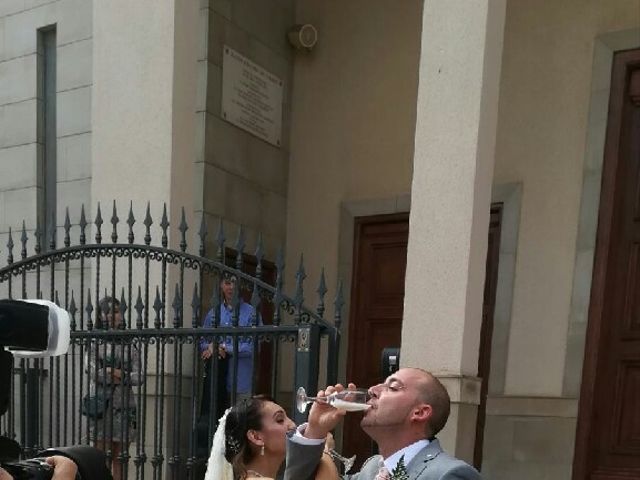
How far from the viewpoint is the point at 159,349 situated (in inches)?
190

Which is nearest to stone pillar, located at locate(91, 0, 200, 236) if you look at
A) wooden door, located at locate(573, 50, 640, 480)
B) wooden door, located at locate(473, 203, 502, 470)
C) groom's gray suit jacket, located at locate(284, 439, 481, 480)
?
wooden door, located at locate(473, 203, 502, 470)

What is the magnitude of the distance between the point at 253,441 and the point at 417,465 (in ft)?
2.89

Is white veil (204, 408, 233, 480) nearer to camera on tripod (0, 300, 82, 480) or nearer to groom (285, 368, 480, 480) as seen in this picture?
groom (285, 368, 480, 480)

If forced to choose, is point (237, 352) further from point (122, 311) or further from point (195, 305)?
point (122, 311)

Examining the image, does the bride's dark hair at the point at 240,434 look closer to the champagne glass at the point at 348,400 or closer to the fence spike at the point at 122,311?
the champagne glass at the point at 348,400

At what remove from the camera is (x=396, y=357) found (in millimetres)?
4004

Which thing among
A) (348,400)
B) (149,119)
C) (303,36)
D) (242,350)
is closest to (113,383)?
(242,350)

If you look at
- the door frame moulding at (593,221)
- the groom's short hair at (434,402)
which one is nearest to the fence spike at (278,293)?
the groom's short hair at (434,402)

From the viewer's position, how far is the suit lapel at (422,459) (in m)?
2.31

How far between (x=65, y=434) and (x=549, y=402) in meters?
3.77

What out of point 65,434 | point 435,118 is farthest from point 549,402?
point 65,434

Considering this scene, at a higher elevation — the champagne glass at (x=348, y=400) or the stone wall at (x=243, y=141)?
the stone wall at (x=243, y=141)

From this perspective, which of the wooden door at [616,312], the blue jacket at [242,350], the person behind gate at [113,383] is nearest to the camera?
the blue jacket at [242,350]

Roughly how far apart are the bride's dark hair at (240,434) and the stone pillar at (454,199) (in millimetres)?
1949
